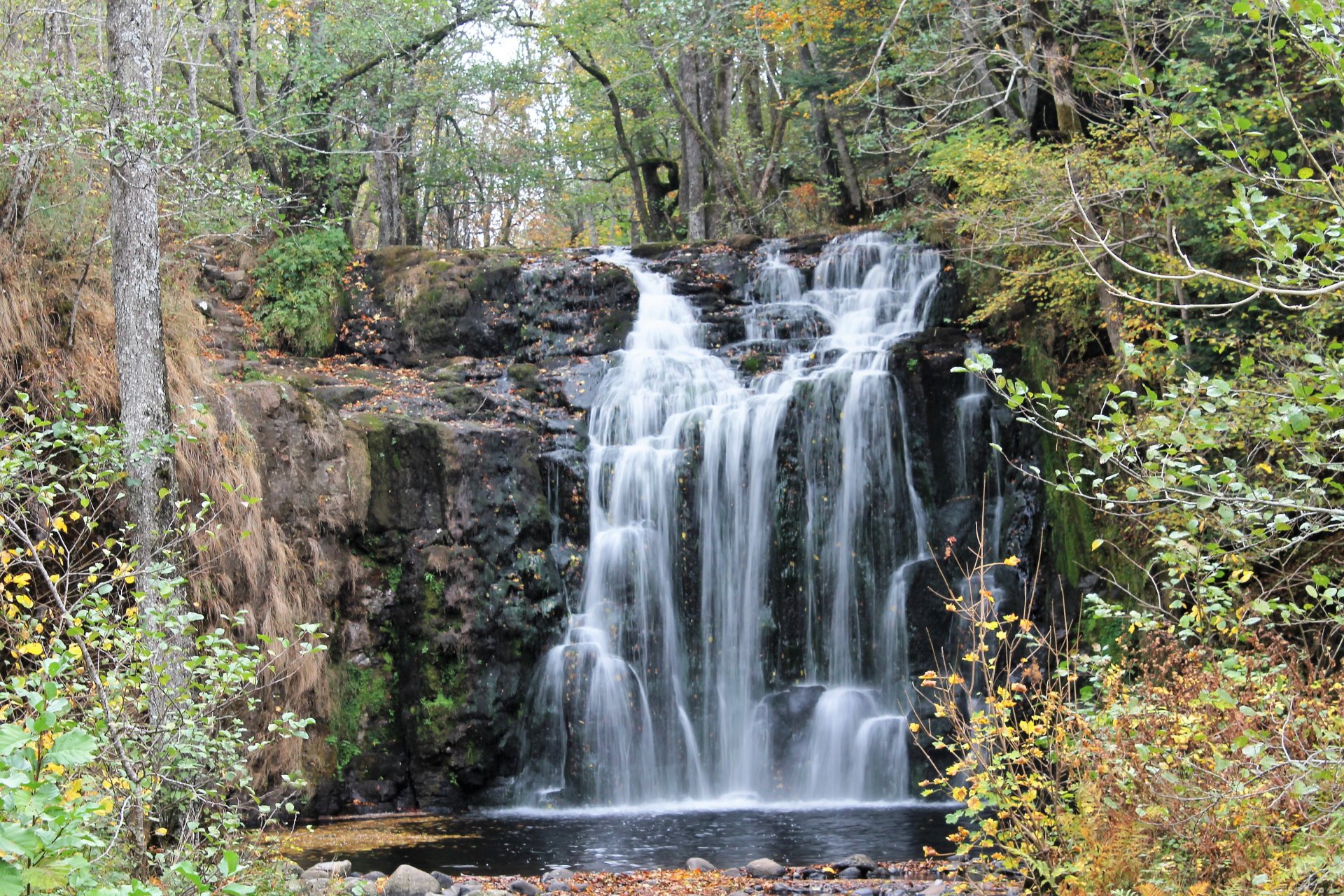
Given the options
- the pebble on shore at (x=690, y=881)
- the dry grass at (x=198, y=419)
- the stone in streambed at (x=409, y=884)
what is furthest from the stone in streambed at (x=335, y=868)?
the dry grass at (x=198, y=419)

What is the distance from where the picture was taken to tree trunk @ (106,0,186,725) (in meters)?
7.65

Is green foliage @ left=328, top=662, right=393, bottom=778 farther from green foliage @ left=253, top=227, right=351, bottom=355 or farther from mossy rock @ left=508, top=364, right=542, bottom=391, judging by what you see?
green foliage @ left=253, top=227, right=351, bottom=355

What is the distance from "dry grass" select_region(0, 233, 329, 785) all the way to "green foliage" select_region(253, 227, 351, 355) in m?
3.61

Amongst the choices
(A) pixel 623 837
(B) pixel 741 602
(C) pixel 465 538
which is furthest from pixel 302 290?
(A) pixel 623 837

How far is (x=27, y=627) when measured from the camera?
197 inches

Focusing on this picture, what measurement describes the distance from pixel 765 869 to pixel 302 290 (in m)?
10.4

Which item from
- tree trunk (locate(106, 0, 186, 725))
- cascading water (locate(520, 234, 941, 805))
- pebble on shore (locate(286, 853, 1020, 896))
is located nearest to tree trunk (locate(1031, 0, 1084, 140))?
cascading water (locate(520, 234, 941, 805))

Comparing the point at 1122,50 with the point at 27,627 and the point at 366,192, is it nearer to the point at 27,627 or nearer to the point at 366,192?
the point at 27,627

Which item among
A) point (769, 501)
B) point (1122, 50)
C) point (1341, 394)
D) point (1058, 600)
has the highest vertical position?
point (1122, 50)

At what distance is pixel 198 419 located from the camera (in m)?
8.97

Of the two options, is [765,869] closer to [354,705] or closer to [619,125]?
[354,705]

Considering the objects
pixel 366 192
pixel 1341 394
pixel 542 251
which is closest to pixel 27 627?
pixel 1341 394

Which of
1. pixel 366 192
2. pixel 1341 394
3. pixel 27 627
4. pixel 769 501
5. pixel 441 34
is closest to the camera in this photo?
pixel 1341 394

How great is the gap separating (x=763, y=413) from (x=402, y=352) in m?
5.31
